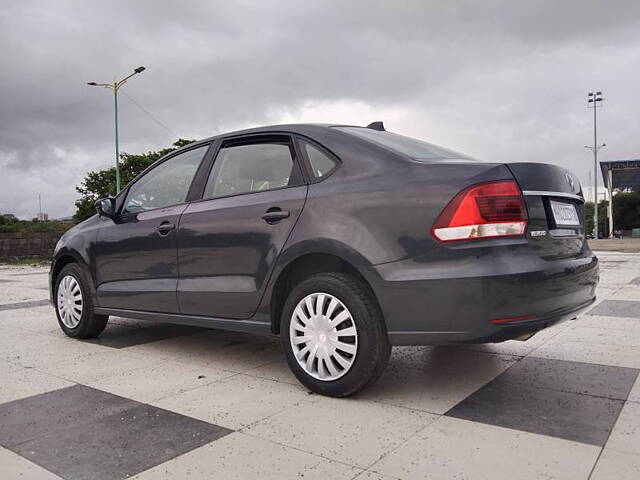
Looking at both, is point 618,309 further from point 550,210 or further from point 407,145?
point 407,145

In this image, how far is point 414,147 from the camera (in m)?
3.40

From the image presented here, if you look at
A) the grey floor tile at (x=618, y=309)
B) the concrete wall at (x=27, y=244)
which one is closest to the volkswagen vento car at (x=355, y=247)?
the grey floor tile at (x=618, y=309)

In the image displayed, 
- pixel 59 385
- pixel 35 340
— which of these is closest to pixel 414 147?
pixel 59 385

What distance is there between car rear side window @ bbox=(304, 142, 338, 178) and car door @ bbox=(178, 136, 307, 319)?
4.0 inches

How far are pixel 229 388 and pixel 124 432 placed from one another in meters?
0.76

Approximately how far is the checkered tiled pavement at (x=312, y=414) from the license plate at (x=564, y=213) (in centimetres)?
93

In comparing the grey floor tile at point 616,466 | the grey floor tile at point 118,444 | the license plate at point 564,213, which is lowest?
the grey floor tile at point 616,466

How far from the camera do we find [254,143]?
374 cm

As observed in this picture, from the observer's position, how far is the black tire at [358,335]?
9.37 ft

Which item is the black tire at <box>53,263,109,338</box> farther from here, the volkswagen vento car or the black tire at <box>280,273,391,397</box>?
the black tire at <box>280,273,391,397</box>

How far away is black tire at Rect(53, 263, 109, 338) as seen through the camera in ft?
15.2

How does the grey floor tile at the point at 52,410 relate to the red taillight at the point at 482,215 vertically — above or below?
below

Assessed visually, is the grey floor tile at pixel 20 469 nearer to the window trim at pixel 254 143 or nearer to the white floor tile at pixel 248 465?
the white floor tile at pixel 248 465

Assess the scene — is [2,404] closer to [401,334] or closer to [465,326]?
[401,334]
